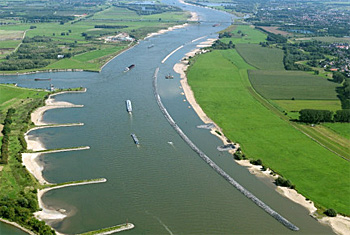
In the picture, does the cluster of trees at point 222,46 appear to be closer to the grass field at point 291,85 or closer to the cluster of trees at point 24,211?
the grass field at point 291,85

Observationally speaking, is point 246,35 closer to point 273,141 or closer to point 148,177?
point 273,141

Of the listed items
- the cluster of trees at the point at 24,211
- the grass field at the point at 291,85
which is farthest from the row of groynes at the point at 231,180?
the grass field at the point at 291,85

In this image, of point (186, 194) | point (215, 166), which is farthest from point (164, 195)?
point (215, 166)

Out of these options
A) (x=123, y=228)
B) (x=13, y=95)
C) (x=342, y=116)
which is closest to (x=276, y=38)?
(x=342, y=116)

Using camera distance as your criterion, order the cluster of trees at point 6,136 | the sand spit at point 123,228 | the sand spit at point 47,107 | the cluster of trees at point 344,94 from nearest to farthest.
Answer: the sand spit at point 123,228
the cluster of trees at point 6,136
the sand spit at point 47,107
the cluster of trees at point 344,94

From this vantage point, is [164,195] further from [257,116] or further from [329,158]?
[257,116]

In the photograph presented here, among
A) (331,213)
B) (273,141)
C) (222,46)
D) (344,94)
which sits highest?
(222,46)
